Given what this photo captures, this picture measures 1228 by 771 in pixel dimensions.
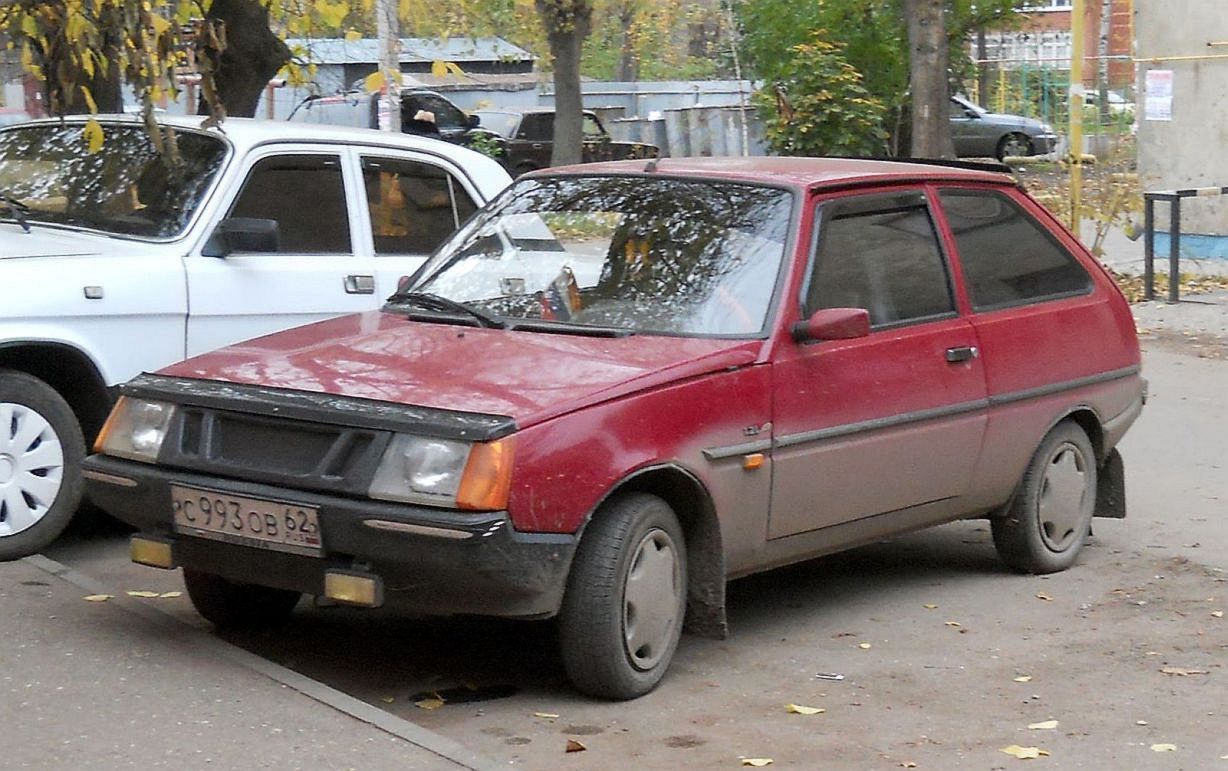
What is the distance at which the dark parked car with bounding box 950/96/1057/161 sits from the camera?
3997 cm

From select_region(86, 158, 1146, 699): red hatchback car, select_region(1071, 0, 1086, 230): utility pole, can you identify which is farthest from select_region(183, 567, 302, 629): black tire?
select_region(1071, 0, 1086, 230): utility pole

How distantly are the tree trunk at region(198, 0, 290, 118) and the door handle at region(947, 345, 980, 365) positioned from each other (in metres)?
5.84

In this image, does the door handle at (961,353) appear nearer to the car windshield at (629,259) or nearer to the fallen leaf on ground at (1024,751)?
the car windshield at (629,259)

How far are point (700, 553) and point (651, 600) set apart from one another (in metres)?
0.33

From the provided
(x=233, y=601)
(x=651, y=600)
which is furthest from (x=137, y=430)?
(x=651, y=600)

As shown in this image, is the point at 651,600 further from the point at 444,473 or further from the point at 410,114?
the point at 410,114

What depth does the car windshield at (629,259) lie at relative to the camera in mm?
6027

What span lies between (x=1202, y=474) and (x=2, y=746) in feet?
22.0

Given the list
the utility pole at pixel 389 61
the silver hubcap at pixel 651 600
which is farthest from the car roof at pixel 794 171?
the utility pole at pixel 389 61

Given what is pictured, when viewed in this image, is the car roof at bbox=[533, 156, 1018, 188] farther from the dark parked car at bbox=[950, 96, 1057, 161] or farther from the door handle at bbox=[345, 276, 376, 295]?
the dark parked car at bbox=[950, 96, 1057, 161]

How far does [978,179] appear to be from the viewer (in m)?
7.29

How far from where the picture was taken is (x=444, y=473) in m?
5.00

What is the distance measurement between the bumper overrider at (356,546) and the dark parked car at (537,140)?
26849 mm

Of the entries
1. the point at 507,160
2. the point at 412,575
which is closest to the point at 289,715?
the point at 412,575
